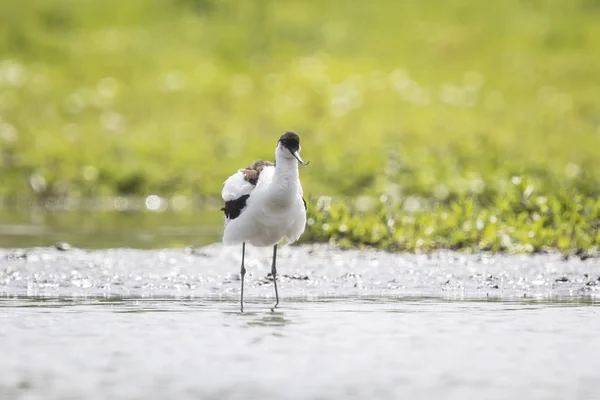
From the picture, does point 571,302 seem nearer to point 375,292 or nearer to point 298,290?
point 375,292

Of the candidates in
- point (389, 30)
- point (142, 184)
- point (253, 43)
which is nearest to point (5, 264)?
point (142, 184)

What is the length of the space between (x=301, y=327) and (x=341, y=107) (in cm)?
2164

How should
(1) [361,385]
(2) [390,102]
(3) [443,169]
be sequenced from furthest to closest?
(2) [390,102]
(3) [443,169]
(1) [361,385]

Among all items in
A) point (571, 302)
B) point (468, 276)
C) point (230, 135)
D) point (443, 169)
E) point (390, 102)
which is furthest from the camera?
point (390, 102)

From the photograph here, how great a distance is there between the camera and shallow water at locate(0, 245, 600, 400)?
6.50 meters

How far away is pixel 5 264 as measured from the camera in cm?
1189

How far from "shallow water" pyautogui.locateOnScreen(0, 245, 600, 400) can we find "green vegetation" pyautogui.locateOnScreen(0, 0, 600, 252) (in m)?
1.81

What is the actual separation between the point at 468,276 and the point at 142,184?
491 inches

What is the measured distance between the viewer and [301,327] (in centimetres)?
827

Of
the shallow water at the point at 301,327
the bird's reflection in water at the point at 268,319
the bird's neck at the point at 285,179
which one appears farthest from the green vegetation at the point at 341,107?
the bird's reflection in water at the point at 268,319

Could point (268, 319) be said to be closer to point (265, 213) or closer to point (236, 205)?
point (265, 213)

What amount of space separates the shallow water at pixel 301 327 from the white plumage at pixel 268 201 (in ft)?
1.65

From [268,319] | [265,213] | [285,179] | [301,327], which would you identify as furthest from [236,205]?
[301,327]

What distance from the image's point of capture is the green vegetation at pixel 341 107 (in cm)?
1371
